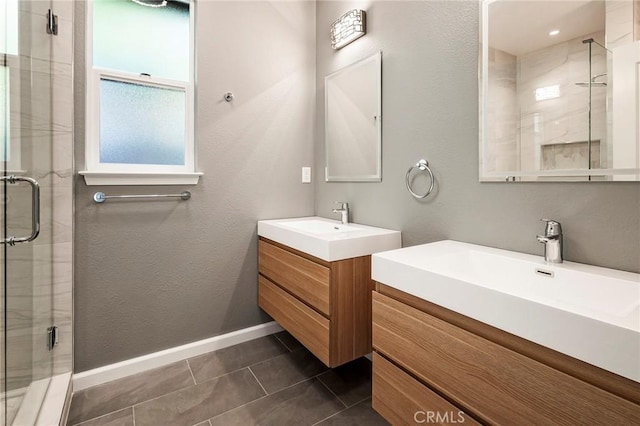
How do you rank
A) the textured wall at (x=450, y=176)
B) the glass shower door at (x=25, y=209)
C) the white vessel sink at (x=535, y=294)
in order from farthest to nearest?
the glass shower door at (x=25, y=209)
the textured wall at (x=450, y=176)
the white vessel sink at (x=535, y=294)

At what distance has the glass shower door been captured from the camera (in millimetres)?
1237

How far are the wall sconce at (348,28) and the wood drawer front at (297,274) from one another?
4.67ft

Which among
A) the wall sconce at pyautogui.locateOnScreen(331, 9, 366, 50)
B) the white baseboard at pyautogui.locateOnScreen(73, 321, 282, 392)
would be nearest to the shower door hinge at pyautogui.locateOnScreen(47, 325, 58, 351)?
the white baseboard at pyautogui.locateOnScreen(73, 321, 282, 392)

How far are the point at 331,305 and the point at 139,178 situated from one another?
50.4 inches

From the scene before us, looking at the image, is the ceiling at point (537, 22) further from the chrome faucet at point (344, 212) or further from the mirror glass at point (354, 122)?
the chrome faucet at point (344, 212)

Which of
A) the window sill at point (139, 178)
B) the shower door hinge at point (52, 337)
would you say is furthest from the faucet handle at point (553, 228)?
the shower door hinge at point (52, 337)

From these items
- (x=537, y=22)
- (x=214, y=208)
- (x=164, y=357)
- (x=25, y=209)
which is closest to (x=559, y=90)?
(x=537, y=22)

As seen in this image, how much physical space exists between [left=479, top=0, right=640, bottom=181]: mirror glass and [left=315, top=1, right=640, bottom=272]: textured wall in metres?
0.06

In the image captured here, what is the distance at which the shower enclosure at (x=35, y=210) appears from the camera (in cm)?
125

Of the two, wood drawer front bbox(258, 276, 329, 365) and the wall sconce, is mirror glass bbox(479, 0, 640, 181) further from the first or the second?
wood drawer front bbox(258, 276, 329, 365)

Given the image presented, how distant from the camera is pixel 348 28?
2.04m

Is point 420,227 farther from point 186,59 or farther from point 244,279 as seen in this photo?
point 186,59

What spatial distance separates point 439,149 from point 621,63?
2.26 feet

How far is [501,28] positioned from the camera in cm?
133
